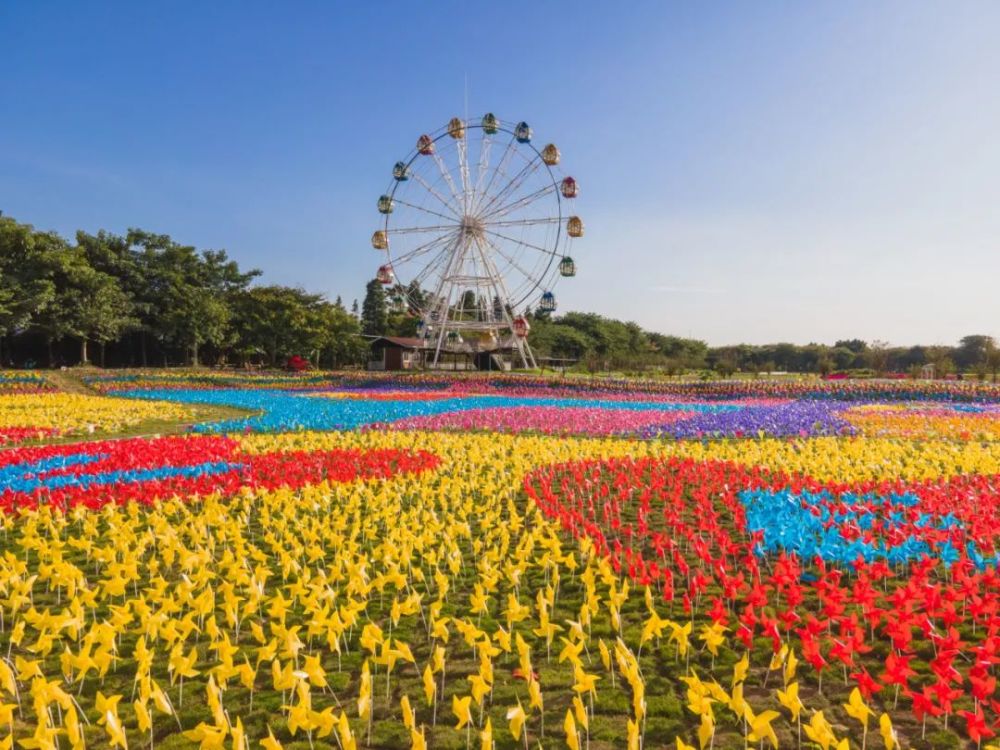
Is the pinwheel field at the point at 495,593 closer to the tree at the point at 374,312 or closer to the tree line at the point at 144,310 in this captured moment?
the tree line at the point at 144,310

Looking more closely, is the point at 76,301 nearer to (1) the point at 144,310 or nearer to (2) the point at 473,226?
(1) the point at 144,310

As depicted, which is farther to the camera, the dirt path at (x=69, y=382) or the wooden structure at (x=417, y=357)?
the wooden structure at (x=417, y=357)

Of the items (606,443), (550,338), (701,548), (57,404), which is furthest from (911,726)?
(550,338)

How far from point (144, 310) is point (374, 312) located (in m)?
41.1

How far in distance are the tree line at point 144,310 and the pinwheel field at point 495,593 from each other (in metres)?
32.8

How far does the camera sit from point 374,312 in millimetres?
91625

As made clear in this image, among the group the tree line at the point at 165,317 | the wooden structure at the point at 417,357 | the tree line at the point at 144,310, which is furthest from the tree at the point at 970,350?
the tree line at the point at 144,310

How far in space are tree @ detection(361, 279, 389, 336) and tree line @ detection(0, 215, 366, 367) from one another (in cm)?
1554

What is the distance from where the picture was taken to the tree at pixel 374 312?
86.0m

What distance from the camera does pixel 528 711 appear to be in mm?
4219

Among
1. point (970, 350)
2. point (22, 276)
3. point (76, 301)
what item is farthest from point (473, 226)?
point (970, 350)

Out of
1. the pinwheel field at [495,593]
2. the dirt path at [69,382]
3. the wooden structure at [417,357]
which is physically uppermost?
the wooden structure at [417,357]

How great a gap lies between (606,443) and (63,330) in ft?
141

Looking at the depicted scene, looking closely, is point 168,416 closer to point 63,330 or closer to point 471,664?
point 471,664
